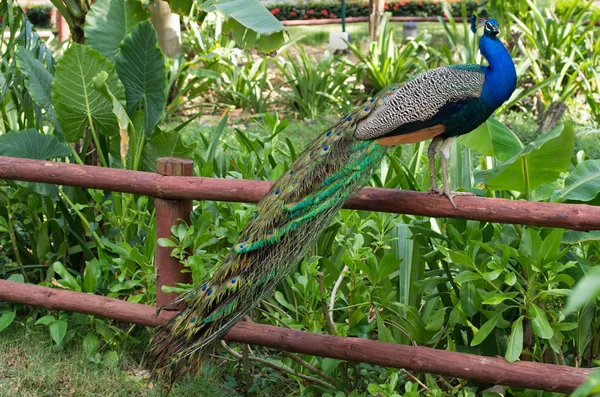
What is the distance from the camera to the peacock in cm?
254

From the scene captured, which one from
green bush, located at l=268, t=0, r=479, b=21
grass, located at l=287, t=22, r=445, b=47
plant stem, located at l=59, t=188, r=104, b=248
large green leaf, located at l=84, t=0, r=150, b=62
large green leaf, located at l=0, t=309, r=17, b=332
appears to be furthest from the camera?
green bush, located at l=268, t=0, r=479, b=21

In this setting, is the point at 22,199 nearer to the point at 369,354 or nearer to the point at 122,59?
the point at 122,59

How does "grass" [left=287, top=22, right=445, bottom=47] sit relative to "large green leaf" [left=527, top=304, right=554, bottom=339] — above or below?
below

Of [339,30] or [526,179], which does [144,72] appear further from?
[339,30]

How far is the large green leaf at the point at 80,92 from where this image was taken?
10.9 ft

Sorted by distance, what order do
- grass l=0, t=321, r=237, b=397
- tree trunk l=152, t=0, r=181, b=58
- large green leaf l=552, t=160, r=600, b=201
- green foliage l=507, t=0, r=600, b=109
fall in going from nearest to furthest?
1. large green leaf l=552, t=160, r=600, b=201
2. grass l=0, t=321, r=237, b=397
3. green foliage l=507, t=0, r=600, b=109
4. tree trunk l=152, t=0, r=181, b=58

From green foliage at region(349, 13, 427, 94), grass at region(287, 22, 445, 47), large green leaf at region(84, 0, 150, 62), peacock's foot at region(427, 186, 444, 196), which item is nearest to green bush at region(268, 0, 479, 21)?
grass at region(287, 22, 445, 47)

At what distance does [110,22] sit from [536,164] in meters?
2.23

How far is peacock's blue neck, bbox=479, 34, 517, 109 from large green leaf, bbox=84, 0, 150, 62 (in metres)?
1.92

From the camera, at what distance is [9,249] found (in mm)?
3727

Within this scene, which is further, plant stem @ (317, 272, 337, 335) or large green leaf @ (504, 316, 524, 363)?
plant stem @ (317, 272, 337, 335)

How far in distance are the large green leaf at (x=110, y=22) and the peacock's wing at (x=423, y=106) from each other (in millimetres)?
1687

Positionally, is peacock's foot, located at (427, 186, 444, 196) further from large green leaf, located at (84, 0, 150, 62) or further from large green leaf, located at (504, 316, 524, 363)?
large green leaf, located at (84, 0, 150, 62)

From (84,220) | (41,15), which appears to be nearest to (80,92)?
(84,220)
